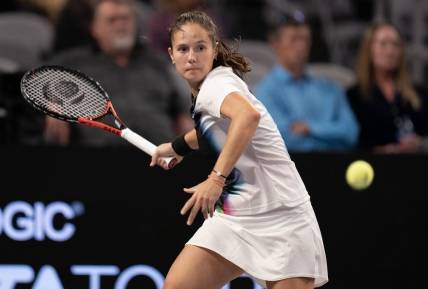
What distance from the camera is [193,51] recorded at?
399cm

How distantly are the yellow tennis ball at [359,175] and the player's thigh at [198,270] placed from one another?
1.73m

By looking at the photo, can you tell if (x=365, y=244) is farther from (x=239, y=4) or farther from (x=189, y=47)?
(x=239, y=4)

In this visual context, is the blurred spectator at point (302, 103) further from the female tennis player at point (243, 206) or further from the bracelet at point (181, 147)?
the female tennis player at point (243, 206)

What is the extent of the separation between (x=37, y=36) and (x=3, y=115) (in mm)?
1867

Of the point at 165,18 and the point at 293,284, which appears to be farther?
the point at 165,18

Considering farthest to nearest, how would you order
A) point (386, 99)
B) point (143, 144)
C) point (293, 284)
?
point (386, 99) → point (143, 144) → point (293, 284)

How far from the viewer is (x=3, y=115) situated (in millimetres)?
5988

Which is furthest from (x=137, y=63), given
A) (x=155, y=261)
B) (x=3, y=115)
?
(x=155, y=261)

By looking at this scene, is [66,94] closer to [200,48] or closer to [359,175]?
[200,48]

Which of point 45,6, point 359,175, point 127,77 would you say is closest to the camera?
point 359,175

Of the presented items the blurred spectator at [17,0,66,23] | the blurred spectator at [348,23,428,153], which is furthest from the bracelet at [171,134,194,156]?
the blurred spectator at [17,0,66,23]

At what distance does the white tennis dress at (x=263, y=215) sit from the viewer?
4066 millimetres

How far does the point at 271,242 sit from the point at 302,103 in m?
2.55

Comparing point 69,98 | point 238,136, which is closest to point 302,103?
point 69,98
